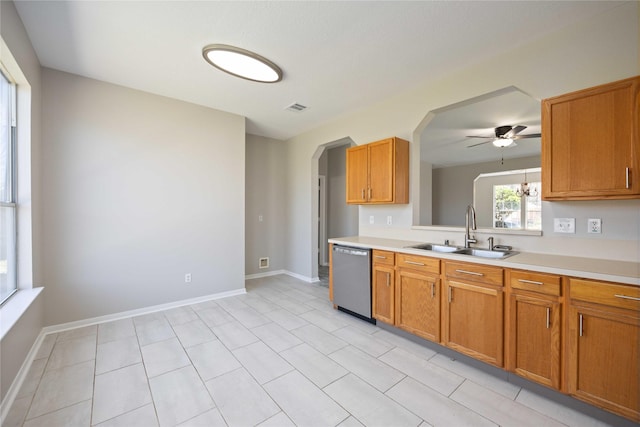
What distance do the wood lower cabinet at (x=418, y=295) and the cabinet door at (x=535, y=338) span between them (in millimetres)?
549

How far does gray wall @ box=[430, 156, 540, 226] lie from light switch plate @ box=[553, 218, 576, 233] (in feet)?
20.2

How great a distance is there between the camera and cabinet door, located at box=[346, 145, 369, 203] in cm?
328

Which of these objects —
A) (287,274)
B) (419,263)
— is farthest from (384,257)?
(287,274)

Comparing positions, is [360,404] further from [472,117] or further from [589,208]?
[472,117]

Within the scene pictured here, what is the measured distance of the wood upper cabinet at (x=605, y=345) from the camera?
1.43 m

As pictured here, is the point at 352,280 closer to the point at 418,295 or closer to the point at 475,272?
the point at 418,295

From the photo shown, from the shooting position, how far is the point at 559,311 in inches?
65.6

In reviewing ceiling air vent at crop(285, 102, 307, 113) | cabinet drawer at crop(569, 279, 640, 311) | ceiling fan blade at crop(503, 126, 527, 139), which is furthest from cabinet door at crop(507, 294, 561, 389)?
ceiling fan blade at crop(503, 126, 527, 139)

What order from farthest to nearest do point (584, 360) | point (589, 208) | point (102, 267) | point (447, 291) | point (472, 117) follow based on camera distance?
point (472, 117) → point (102, 267) → point (447, 291) → point (589, 208) → point (584, 360)

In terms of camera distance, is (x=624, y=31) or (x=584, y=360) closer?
(x=584, y=360)

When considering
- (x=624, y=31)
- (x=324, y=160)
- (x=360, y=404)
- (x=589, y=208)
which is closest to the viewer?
(x=360, y=404)

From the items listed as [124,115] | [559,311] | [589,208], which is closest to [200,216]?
[124,115]

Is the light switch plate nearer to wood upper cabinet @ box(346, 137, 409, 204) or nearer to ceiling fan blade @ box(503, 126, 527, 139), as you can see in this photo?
wood upper cabinet @ box(346, 137, 409, 204)

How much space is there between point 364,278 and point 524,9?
2.58 m
